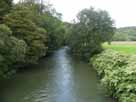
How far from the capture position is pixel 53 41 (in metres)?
43.2

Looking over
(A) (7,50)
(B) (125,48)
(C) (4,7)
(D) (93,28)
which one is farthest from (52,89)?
(B) (125,48)

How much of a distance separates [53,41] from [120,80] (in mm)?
30327

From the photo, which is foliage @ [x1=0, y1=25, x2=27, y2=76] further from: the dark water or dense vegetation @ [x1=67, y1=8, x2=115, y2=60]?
dense vegetation @ [x1=67, y1=8, x2=115, y2=60]

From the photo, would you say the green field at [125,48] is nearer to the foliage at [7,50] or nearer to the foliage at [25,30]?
the foliage at [25,30]

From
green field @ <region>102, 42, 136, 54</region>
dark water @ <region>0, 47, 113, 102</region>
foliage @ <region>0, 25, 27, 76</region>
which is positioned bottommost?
dark water @ <region>0, 47, 113, 102</region>

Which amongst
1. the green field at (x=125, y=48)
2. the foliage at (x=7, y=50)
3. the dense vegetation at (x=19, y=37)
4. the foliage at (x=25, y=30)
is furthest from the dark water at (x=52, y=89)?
the green field at (x=125, y=48)

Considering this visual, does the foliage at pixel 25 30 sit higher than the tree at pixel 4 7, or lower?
lower

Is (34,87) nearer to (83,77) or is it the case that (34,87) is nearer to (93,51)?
(83,77)

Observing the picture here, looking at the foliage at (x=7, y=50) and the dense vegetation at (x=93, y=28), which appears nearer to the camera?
the foliage at (x=7, y=50)

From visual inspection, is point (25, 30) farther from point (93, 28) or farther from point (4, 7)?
point (93, 28)

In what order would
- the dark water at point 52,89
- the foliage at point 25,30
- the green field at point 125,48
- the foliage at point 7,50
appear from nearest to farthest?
the dark water at point 52,89
the foliage at point 7,50
the foliage at point 25,30
the green field at point 125,48

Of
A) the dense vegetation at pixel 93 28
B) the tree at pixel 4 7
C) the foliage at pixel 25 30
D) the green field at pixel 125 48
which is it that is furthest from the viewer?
the dense vegetation at pixel 93 28

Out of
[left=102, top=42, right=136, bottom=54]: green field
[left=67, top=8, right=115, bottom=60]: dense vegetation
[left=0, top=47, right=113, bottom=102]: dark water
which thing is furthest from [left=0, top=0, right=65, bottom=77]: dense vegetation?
[left=102, top=42, right=136, bottom=54]: green field

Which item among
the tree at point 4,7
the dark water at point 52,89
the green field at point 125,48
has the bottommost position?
the dark water at point 52,89
